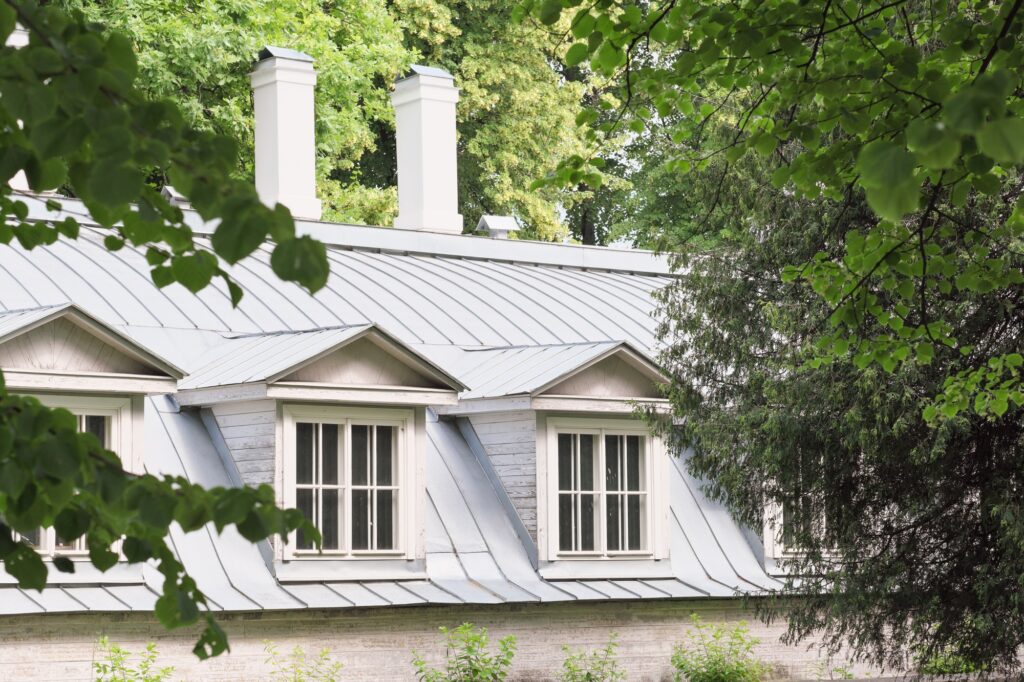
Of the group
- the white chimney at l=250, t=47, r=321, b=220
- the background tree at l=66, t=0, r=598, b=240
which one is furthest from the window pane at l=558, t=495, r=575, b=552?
the background tree at l=66, t=0, r=598, b=240

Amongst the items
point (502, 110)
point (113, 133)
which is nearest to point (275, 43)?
point (502, 110)

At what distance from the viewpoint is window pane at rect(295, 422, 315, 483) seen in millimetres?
14023

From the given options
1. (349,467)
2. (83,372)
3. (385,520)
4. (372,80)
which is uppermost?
(372,80)

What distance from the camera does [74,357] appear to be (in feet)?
43.1

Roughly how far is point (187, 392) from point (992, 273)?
834cm

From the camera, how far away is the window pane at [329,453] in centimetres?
1418

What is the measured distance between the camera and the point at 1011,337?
1272 cm

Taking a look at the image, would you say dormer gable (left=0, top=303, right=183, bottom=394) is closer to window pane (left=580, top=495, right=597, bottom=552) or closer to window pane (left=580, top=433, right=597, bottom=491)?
window pane (left=580, top=433, right=597, bottom=491)

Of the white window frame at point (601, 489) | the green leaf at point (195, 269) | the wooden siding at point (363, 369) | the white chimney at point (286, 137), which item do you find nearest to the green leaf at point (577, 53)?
Result: the green leaf at point (195, 269)

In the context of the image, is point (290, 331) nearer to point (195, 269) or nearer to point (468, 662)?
point (468, 662)

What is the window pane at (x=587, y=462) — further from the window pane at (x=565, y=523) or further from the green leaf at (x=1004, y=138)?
the green leaf at (x=1004, y=138)

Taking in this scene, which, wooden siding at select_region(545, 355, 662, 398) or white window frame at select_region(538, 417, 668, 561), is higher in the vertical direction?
wooden siding at select_region(545, 355, 662, 398)

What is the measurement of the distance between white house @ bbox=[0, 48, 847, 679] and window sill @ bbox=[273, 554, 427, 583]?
0.06ft

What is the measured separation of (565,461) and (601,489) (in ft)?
1.51
